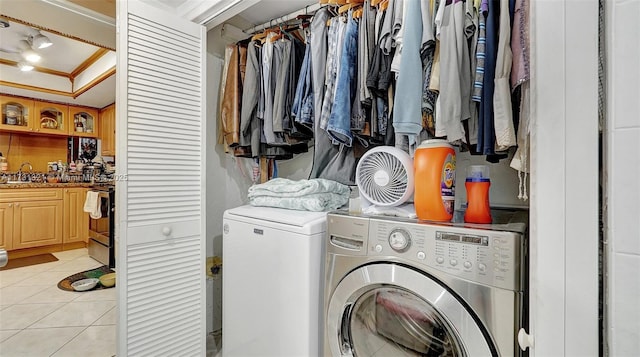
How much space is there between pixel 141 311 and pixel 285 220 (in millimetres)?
852

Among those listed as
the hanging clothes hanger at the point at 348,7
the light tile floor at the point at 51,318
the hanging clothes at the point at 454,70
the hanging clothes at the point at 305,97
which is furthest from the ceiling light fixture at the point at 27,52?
the hanging clothes at the point at 454,70

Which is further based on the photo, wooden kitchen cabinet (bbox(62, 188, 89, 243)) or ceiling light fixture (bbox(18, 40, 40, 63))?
wooden kitchen cabinet (bbox(62, 188, 89, 243))

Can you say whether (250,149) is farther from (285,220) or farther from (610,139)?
(610,139)

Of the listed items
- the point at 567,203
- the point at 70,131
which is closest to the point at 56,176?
the point at 70,131

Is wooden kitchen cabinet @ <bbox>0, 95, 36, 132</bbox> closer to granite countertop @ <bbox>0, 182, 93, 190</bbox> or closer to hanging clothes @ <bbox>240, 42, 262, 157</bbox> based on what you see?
granite countertop @ <bbox>0, 182, 93, 190</bbox>

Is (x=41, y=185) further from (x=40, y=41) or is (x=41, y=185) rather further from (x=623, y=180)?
(x=623, y=180)

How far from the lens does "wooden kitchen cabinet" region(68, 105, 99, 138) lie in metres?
4.47

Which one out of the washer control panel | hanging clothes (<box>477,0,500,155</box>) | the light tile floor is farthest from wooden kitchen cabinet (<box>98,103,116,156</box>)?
hanging clothes (<box>477,0,500,155</box>)

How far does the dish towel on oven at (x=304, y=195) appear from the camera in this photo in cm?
146

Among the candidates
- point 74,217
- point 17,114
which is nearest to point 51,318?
point 74,217

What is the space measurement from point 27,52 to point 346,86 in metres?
3.50

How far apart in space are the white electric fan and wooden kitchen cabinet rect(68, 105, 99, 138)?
16.6 ft

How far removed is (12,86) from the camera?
144 inches

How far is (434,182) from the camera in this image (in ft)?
3.30
